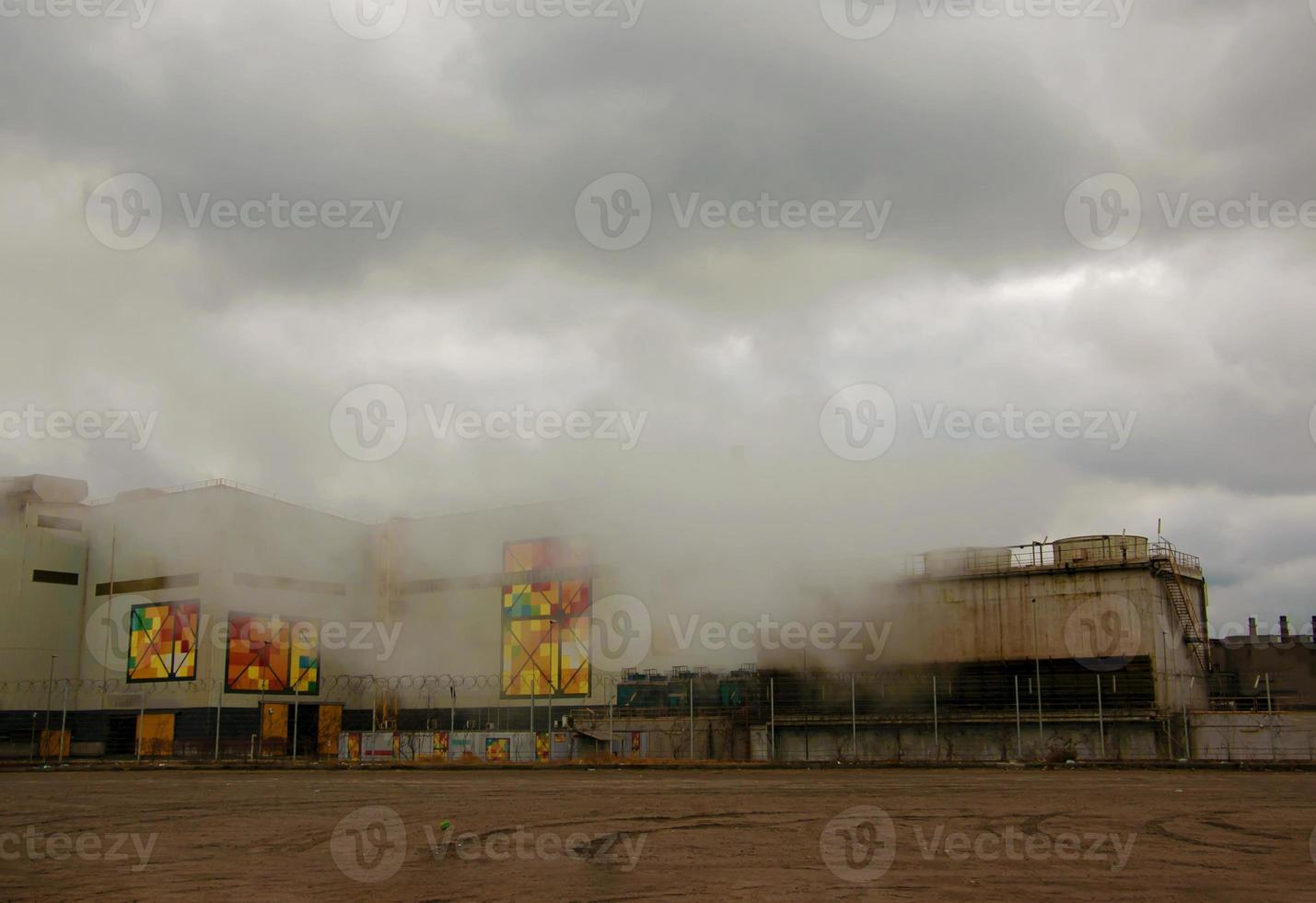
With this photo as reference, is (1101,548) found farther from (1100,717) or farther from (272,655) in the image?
(272,655)

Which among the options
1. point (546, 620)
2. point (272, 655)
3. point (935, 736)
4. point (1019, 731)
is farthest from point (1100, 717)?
point (272, 655)

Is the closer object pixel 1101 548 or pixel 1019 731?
pixel 1019 731

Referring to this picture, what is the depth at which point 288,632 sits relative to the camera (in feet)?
183

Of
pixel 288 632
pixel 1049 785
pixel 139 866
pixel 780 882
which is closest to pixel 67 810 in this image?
pixel 139 866

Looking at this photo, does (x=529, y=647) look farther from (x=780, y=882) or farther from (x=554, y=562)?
(x=780, y=882)

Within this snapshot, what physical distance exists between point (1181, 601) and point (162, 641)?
48440mm

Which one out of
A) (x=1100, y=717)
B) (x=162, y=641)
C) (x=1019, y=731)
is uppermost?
(x=162, y=641)

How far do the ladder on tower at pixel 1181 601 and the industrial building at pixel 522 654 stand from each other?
0.15m

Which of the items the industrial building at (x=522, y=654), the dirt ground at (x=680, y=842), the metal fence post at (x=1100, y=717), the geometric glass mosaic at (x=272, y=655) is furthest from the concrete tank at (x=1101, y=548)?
the geometric glass mosaic at (x=272, y=655)

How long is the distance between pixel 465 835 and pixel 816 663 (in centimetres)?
3060

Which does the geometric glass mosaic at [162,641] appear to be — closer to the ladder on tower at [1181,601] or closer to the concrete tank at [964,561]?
the concrete tank at [964,561]

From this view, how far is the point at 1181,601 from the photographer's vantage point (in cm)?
4419

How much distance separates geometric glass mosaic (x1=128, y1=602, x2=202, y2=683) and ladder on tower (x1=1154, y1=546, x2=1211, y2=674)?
4467cm

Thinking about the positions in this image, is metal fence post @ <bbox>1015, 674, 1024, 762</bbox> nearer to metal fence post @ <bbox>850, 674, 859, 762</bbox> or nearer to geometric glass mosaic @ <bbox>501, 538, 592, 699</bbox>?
metal fence post @ <bbox>850, 674, 859, 762</bbox>
